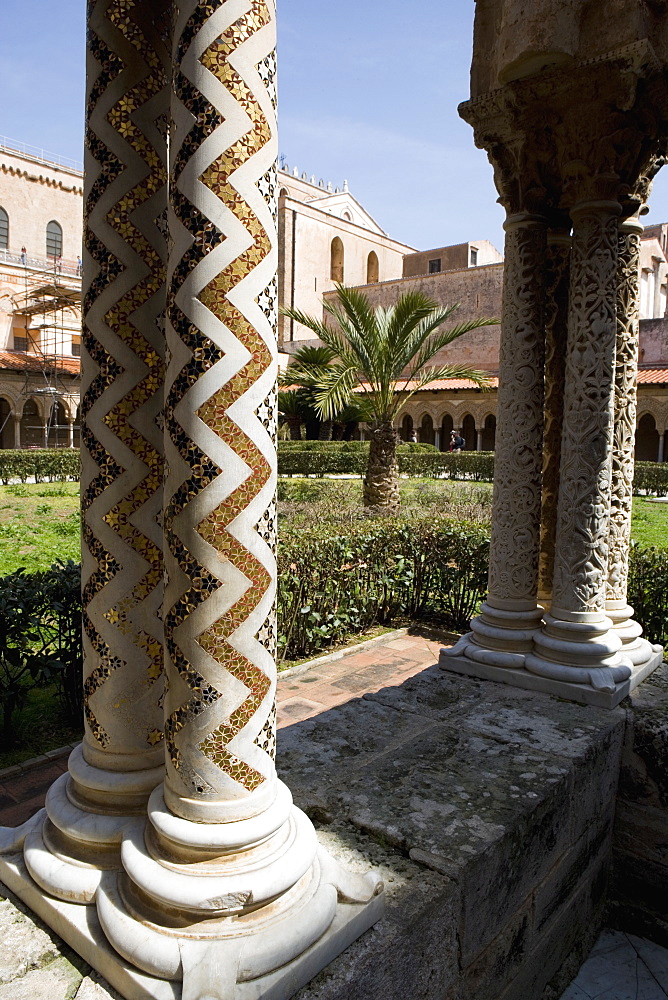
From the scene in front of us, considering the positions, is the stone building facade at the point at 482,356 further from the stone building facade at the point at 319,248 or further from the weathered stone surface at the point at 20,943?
the weathered stone surface at the point at 20,943

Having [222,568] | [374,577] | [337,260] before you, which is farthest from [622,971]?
[337,260]

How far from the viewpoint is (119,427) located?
5.73 feet

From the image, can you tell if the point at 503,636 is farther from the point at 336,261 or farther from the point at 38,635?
the point at 336,261

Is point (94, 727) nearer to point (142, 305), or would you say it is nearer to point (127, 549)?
point (127, 549)

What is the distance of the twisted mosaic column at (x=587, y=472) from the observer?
3209 mm

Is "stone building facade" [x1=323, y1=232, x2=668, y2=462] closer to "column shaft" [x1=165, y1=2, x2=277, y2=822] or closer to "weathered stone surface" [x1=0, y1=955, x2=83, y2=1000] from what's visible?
"column shaft" [x1=165, y1=2, x2=277, y2=822]

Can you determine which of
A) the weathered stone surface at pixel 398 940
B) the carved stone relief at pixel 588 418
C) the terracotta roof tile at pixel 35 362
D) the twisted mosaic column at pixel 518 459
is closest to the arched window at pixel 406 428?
the terracotta roof tile at pixel 35 362

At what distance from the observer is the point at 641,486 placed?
1784 cm

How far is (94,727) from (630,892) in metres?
2.46

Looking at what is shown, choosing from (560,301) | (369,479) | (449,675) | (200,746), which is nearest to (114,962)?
(200,746)

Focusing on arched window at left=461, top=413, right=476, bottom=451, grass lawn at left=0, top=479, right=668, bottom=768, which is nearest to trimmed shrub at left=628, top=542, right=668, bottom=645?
grass lawn at left=0, top=479, right=668, bottom=768

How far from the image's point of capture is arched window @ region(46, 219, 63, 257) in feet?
112

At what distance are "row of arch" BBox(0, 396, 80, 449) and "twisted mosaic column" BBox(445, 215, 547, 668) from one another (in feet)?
86.8

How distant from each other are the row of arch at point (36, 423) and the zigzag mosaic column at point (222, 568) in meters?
27.8
